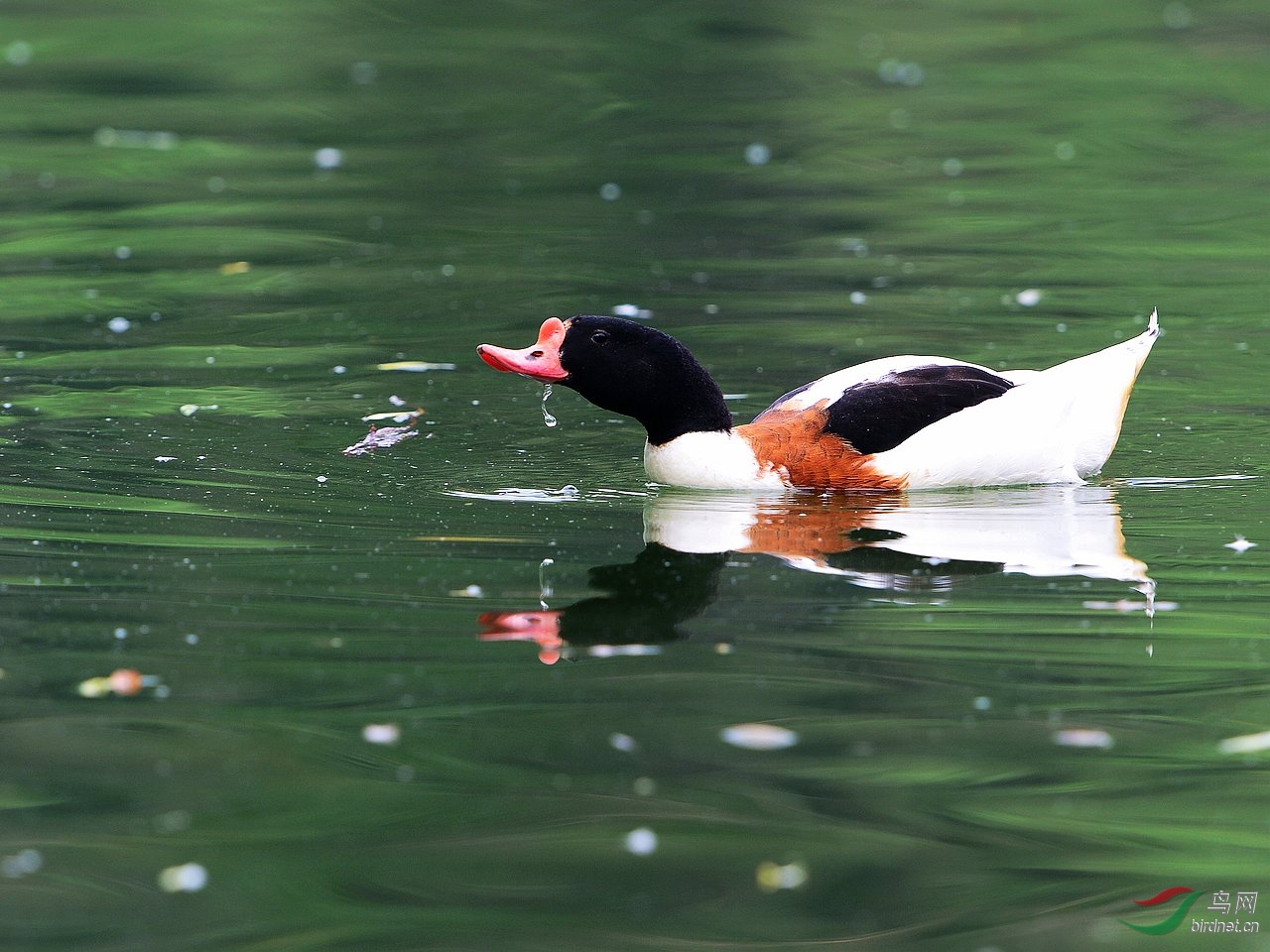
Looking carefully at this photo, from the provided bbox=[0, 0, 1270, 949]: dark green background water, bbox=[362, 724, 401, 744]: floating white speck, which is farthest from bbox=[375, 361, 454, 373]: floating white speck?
bbox=[362, 724, 401, 744]: floating white speck

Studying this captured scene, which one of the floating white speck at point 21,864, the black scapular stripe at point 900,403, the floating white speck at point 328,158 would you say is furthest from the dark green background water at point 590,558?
the black scapular stripe at point 900,403

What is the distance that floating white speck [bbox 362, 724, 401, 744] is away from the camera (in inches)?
219

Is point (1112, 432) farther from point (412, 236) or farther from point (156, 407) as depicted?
point (412, 236)

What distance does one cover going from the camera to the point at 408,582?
274 inches

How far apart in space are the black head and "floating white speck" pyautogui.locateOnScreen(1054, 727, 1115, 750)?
10.8 ft

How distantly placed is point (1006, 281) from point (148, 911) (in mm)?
8941

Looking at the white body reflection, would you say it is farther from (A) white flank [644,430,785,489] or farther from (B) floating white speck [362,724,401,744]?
(B) floating white speck [362,724,401,744]

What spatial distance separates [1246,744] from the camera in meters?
5.48

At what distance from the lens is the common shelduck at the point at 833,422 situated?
8430mm

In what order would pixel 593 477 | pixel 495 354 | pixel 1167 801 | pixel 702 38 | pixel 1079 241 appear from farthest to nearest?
pixel 702 38
pixel 1079 241
pixel 593 477
pixel 495 354
pixel 1167 801

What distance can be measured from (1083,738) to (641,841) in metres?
1.42

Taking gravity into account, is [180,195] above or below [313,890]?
above

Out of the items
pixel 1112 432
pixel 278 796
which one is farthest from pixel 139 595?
pixel 1112 432

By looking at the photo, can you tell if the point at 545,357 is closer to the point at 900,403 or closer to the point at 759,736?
the point at 900,403
